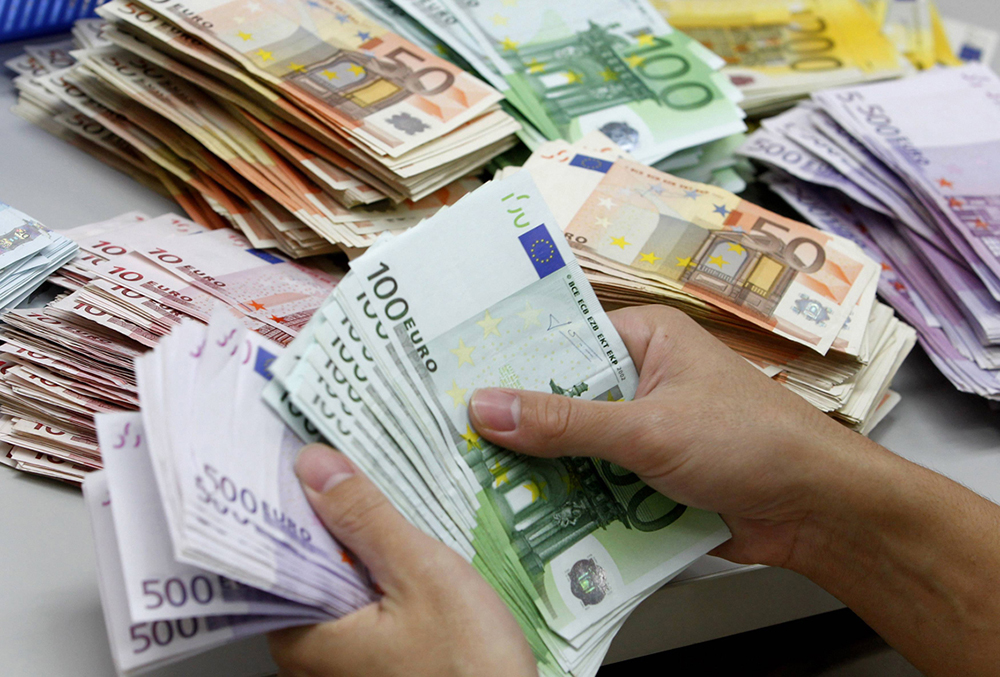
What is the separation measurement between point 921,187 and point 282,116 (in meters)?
0.91

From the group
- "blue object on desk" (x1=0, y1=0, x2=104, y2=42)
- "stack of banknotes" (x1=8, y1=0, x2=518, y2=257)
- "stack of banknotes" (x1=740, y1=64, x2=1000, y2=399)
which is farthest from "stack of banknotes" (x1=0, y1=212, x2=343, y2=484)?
"stack of banknotes" (x1=740, y1=64, x2=1000, y2=399)

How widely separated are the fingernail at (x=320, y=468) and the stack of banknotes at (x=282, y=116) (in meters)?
0.43

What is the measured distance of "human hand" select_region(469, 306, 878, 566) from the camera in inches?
26.7

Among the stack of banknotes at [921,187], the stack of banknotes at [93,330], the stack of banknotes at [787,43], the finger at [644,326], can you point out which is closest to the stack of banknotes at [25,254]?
the stack of banknotes at [93,330]

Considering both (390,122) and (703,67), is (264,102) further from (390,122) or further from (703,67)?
(703,67)

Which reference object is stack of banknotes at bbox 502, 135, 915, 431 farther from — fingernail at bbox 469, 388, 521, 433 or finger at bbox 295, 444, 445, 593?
finger at bbox 295, 444, 445, 593

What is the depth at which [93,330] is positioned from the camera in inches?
32.1

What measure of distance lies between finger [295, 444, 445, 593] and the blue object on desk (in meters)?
1.12

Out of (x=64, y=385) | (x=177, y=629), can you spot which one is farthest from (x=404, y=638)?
(x=64, y=385)

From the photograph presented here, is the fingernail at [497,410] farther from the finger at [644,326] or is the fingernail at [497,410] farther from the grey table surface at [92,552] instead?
the grey table surface at [92,552]

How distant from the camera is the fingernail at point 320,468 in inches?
23.4

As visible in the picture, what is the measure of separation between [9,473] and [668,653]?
88 cm

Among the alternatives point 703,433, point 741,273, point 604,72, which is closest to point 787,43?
point 604,72

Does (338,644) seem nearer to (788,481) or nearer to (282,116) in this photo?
(788,481)
